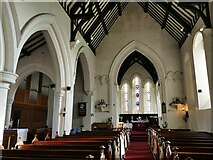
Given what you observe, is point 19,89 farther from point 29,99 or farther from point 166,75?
point 166,75

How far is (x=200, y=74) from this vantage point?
26.4ft

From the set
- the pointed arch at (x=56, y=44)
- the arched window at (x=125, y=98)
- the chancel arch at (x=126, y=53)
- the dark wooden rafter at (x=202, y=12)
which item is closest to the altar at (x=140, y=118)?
the arched window at (x=125, y=98)

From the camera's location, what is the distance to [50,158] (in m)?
2.14

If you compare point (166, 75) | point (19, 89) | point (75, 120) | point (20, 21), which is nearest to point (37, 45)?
point (19, 89)

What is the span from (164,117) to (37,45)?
7.60 metres

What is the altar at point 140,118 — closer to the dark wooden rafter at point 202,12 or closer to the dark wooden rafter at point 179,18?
the dark wooden rafter at point 179,18

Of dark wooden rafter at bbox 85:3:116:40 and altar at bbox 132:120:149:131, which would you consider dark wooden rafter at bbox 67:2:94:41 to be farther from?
altar at bbox 132:120:149:131

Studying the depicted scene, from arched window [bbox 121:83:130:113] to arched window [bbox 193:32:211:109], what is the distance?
9.81 metres

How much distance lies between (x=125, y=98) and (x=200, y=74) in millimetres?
9957

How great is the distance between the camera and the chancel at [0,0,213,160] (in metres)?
6.28

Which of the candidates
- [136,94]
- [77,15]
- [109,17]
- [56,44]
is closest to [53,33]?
[56,44]

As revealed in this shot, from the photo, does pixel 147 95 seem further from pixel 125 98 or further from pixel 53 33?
pixel 53 33

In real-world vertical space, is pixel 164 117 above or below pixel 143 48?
below

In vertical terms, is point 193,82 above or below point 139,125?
above
